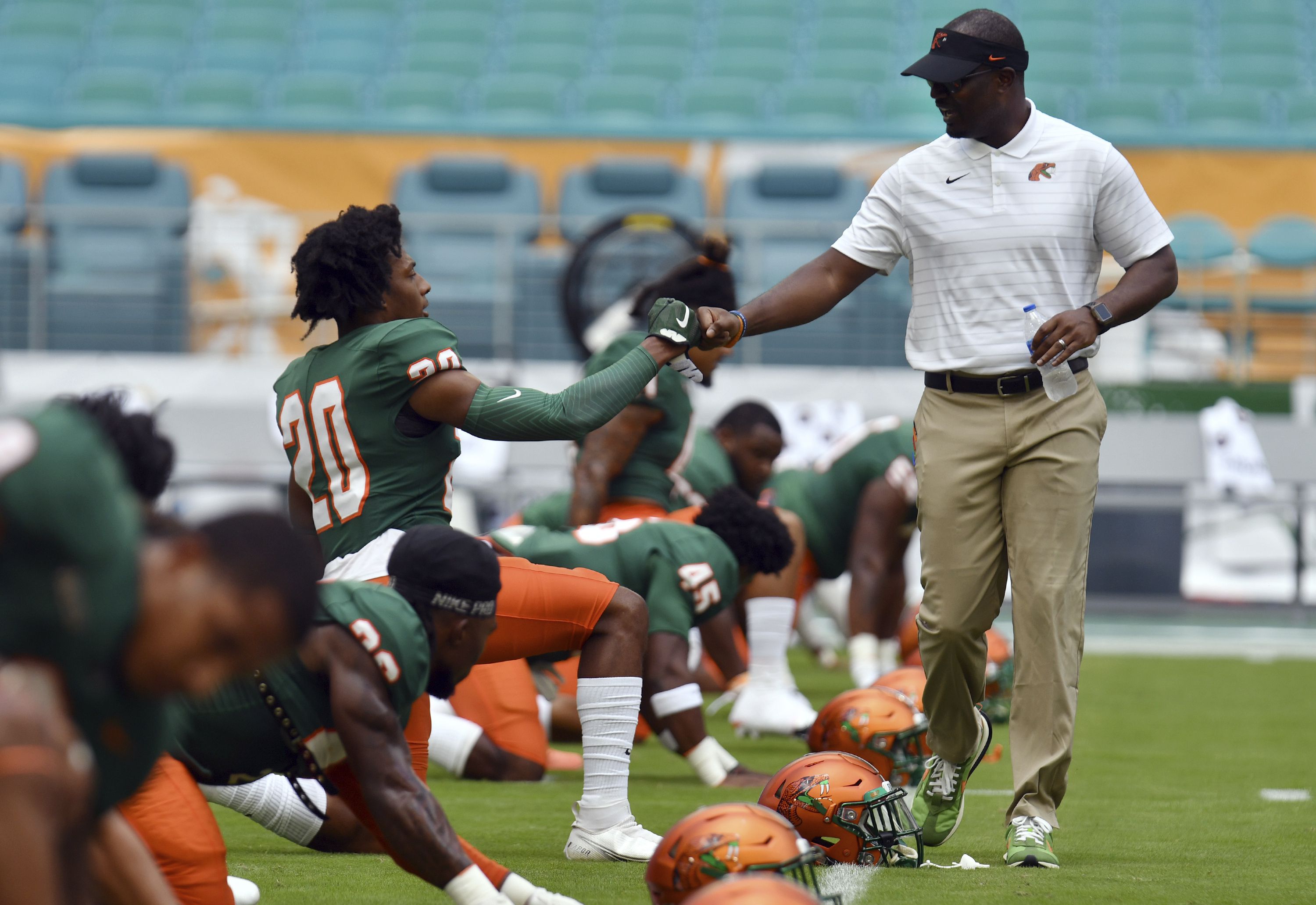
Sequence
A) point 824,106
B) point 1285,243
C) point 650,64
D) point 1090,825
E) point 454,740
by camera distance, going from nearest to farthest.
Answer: point 1090,825
point 454,740
point 1285,243
point 824,106
point 650,64

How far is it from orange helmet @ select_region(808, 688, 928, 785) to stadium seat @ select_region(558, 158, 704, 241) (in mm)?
9168

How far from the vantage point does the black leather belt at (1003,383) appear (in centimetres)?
451

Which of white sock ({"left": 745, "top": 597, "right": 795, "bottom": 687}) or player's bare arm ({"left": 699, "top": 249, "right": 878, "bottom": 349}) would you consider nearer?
player's bare arm ({"left": 699, "top": 249, "right": 878, "bottom": 349})

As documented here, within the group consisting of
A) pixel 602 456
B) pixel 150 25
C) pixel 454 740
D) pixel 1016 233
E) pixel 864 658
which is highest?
pixel 150 25

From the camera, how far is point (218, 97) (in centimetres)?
1683

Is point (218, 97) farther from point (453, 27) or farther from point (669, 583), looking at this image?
point (669, 583)

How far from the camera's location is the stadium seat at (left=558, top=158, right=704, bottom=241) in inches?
562

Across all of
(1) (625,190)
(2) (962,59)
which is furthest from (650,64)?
(2) (962,59)

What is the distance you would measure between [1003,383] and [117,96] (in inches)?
569

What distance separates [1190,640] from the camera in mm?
11828

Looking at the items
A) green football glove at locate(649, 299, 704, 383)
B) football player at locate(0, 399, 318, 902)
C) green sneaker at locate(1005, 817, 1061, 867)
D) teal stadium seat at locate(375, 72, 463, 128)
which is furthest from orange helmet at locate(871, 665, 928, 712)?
teal stadium seat at locate(375, 72, 463, 128)

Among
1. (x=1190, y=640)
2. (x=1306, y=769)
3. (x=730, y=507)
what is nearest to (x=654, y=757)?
(x=730, y=507)

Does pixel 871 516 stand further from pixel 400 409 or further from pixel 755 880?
pixel 755 880

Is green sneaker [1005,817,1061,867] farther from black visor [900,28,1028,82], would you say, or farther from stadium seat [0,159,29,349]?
stadium seat [0,159,29,349]
